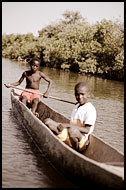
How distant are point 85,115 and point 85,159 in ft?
3.71

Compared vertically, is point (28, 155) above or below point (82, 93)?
below

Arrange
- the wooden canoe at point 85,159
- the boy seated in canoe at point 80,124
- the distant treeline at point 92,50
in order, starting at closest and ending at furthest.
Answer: the wooden canoe at point 85,159
the boy seated in canoe at point 80,124
the distant treeline at point 92,50

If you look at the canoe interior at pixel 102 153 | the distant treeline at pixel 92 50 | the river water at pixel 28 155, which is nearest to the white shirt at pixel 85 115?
the canoe interior at pixel 102 153

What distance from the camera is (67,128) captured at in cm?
527

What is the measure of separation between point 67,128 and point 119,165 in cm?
121

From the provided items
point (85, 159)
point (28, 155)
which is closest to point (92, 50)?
Result: point (28, 155)

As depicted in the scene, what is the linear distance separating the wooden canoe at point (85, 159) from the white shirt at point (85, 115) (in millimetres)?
409

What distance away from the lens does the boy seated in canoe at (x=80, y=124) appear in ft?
16.6

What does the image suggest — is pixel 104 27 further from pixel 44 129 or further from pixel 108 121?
pixel 44 129

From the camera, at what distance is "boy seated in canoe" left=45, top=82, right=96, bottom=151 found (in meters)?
5.05

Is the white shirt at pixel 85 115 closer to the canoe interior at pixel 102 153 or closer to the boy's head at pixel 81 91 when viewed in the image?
the boy's head at pixel 81 91

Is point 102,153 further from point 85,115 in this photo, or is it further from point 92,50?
point 92,50

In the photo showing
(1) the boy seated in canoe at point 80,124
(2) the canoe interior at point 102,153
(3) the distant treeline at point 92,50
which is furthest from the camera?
(3) the distant treeline at point 92,50

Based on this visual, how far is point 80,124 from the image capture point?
5.25 metres
